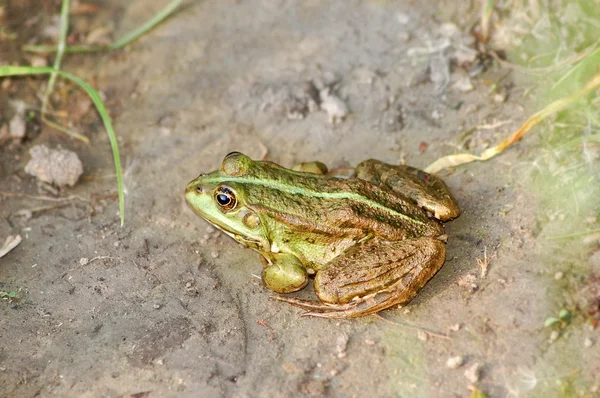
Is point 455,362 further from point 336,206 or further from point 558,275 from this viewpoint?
point 336,206

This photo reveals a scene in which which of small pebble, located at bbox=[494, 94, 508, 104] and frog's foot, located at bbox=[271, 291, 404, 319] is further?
small pebble, located at bbox=[494, 94, 508, 104]

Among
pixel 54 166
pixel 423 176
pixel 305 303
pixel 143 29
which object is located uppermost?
pixel 423 176

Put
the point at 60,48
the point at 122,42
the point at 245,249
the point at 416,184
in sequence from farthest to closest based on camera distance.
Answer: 1. the point at 122,42
2. the point at 60,48
3. the point at 245,249
4. the point at 416,184

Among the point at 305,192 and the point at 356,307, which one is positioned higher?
the point at 305,192

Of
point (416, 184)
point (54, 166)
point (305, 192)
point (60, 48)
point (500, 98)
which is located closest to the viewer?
point (305, 192)

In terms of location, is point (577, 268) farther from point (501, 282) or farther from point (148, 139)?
point (148, 139)

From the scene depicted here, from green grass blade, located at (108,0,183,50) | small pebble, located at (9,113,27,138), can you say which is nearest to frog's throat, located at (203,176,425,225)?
small pebble, located at (9,113,27,138)

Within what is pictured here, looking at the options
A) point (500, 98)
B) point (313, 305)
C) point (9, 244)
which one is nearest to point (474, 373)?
point (313, 305)

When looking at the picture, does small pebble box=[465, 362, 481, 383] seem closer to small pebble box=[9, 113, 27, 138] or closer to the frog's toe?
the frog's toe
